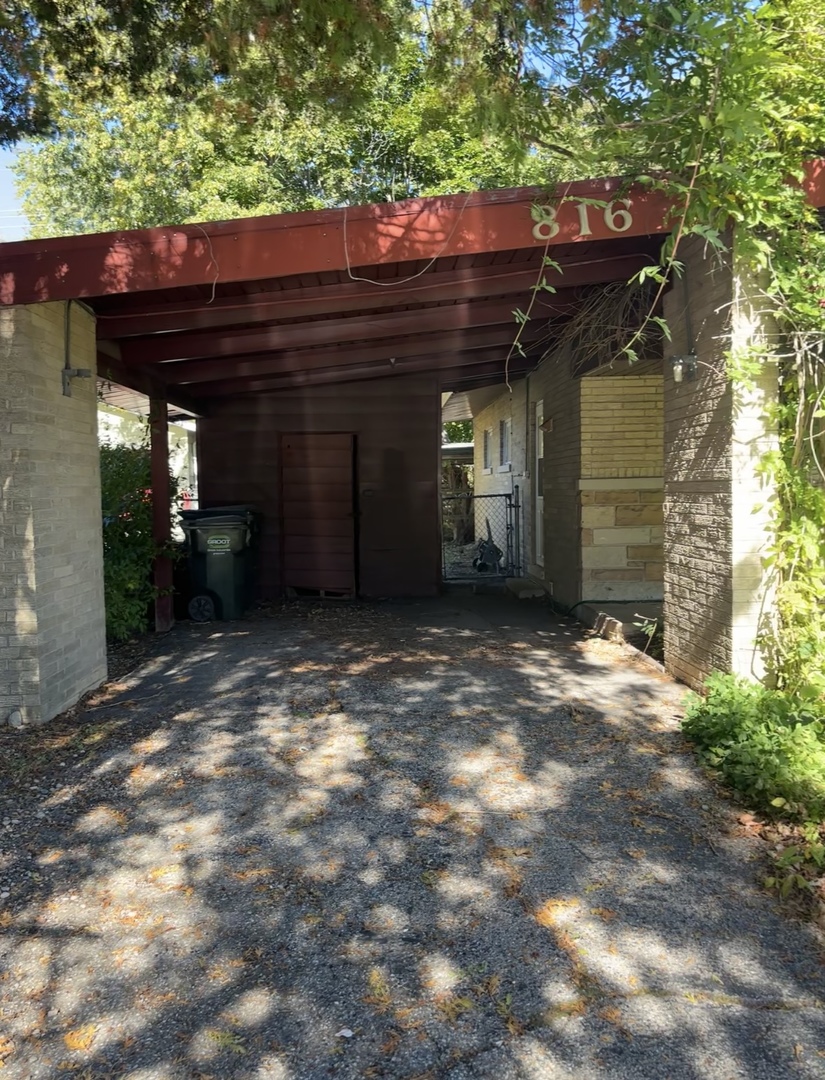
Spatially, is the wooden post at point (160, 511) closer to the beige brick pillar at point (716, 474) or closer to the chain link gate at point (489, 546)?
the chain link gate at point (489, 546)

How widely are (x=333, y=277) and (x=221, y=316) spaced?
1082 millimetres

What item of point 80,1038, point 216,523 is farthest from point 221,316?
point 80,1038

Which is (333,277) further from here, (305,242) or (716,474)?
(716,474)

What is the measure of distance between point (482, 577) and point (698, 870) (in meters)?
9.91

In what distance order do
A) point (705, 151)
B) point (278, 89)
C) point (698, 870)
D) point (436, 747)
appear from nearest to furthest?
point (698, 870) < point (705, 151) < point (436, 747) < point (278, 89)

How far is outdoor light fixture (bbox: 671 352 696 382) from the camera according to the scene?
5250 mm

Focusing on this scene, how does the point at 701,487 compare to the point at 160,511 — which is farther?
the point at 160,511

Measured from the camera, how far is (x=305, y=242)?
16.4 feet

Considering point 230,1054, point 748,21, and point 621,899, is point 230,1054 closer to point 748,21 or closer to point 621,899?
point 621,899

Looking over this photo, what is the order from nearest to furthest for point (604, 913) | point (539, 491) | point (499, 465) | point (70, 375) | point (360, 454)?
1. point (604, 913)
2. point (70, 375)
3. point (360, 454)
4. point (539, 491)
5. point (499, 465)

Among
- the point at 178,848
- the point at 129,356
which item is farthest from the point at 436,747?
the point at 129,356

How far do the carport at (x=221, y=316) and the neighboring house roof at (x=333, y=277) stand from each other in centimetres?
1

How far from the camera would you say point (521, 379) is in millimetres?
12031

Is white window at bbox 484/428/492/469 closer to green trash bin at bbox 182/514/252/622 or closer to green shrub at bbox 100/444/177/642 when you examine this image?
green trash bin at bbox 182/514/252/622
